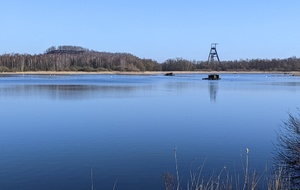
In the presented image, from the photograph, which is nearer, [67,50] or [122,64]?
[122,64]

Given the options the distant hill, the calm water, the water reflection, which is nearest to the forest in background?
the distant hill

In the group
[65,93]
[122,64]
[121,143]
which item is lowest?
[121,143]

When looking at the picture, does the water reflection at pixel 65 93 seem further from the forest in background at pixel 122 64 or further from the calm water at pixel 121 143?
the forest in background at pixel 122 64

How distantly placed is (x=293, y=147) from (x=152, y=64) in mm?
123776

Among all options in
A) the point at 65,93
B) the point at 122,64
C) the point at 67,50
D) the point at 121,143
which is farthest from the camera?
the point at 67,50

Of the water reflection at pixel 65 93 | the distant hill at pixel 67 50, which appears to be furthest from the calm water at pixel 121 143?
the distant hill at pixel 67 50

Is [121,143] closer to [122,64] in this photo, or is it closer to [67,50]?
[122,64]

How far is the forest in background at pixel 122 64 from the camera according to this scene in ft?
367

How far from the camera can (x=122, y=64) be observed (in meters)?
124

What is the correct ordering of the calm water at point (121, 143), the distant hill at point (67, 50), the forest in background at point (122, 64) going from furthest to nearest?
1. the distant hill at point (67, 50)
2. the forest in background at point (122, 64)
3. the calm water at point (121, 143)

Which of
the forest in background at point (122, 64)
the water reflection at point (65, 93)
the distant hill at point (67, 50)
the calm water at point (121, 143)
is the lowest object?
the calm water at point (121, 143)

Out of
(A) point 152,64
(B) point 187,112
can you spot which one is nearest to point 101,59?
(A) point 152,64

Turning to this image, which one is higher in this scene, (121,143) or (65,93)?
(65,93)

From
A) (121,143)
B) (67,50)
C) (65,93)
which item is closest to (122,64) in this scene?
(67,50)
